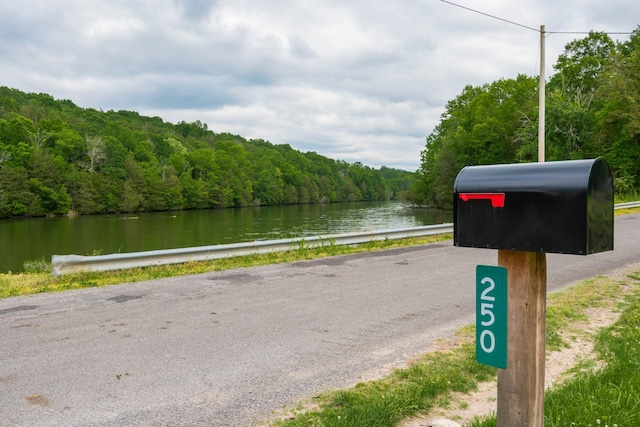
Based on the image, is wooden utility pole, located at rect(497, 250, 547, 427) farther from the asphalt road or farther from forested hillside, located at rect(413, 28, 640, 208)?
forested hillside, located at rect(413, 28, 640, 208)

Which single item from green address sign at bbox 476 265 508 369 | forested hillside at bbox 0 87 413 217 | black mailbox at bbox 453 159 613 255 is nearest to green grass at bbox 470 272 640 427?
green address sign at bbox 476 265 508 369

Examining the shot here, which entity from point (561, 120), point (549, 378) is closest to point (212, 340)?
point (549, 378)

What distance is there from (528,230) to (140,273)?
8012 mm

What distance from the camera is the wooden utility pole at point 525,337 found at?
7.14ft

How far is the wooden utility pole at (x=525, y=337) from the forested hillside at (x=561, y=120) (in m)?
32.7

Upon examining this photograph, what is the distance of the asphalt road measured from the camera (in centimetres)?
364

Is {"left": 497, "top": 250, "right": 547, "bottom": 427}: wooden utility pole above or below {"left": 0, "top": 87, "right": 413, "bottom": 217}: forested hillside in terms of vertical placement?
below

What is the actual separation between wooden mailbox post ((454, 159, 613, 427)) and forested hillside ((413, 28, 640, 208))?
107 feet

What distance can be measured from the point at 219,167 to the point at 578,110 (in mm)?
75146

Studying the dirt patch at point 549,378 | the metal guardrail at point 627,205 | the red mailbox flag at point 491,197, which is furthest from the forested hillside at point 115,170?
the red mailbox flag at point 491,197

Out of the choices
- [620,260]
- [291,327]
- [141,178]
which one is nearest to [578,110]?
[620,260]

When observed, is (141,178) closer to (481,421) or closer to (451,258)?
(451,258)

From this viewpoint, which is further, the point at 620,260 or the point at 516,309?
the point at 620,260

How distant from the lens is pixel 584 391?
3480 millimetres
